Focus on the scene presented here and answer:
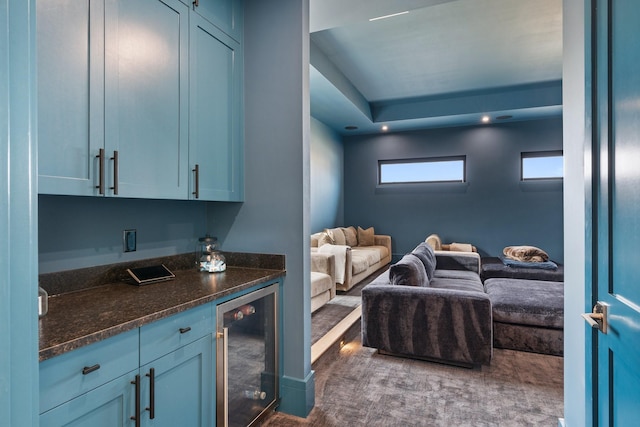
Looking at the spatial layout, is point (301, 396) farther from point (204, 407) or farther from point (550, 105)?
point (550, 105)

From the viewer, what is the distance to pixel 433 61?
4.49 metres

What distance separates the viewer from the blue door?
894 mm

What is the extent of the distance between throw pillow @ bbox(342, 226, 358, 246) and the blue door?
17.7ft

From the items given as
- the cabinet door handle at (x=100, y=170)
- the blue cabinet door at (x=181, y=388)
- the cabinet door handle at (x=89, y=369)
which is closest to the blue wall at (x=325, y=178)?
the blue cabinet door at (x=181, y=388)

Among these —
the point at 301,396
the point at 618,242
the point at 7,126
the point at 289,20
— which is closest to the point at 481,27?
the point at 289,20

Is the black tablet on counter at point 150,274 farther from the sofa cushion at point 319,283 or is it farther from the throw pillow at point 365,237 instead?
the throw pillow at point 365,237

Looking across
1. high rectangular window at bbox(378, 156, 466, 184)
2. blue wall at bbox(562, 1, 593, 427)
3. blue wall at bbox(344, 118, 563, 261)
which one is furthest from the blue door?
high rectangular window at bbox(378, 156, 466, 184)

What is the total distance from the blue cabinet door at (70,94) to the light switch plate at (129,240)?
52 centimetres

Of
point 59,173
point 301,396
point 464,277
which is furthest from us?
point 464,277

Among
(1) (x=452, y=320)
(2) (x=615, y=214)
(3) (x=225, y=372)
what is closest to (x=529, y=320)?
(1) (x=452, y=320)

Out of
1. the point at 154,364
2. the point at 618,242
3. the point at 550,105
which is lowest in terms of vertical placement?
the point at 154,364

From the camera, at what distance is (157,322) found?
1.27m

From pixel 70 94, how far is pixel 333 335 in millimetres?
2795

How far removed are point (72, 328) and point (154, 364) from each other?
32 cm
